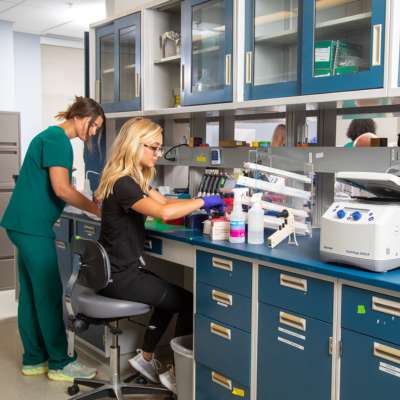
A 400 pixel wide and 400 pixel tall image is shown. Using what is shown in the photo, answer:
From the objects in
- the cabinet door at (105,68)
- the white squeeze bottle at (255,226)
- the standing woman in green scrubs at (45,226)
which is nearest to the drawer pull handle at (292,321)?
the white squeeze bottle at (255,226)

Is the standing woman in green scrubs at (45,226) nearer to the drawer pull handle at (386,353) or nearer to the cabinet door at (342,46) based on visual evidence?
the cabinet door at (342,46)

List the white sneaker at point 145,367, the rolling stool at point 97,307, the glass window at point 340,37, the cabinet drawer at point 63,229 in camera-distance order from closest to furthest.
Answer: the glass window at point 340,37 < the rolling stool at point 97,307 < the white sneaker at point 145,367 < the cabinet drawer at point 63,229

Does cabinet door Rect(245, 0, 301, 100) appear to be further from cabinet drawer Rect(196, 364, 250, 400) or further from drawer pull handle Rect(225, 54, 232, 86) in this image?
cabinet drawer Rect(196, 364, 250, 400)

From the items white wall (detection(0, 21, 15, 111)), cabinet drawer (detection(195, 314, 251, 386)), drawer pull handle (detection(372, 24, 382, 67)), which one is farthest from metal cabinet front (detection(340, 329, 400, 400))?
white wall (detection(0, 21, 15, 111))

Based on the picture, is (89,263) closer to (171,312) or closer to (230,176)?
(171,312)

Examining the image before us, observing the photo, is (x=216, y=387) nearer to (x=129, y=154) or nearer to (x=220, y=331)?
(x=220, y=331)

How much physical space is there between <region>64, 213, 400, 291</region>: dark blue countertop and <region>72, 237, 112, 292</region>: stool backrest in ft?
1.13

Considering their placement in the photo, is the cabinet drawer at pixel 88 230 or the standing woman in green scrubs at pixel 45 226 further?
the cabinet drawer at pixel 88 230

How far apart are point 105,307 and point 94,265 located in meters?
0.20

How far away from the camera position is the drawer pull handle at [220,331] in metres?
2.16

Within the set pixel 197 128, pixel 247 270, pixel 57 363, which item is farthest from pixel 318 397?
pixel 197 128

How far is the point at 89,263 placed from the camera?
2.31 meters

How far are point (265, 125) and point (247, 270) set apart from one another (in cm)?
121

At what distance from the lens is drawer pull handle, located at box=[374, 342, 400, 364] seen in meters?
1.57
